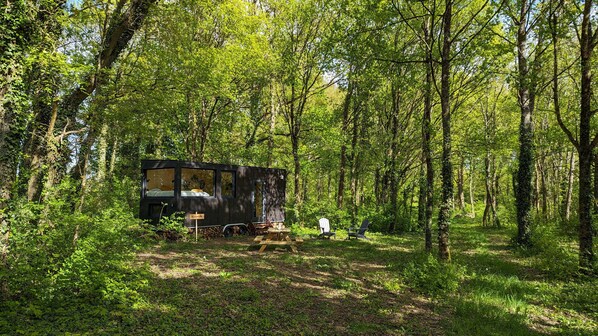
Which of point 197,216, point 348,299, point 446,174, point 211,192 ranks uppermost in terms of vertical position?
point 446,174

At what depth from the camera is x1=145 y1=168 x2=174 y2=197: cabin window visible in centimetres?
1142

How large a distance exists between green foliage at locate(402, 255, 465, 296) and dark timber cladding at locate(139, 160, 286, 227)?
7.78m

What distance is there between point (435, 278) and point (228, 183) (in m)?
8.92

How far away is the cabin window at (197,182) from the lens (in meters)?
11.5

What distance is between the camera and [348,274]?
23.0 ft

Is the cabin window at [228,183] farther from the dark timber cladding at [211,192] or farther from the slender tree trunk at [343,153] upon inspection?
the slender tree trunk at [343,153]

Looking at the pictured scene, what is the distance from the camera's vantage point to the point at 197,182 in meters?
12.1

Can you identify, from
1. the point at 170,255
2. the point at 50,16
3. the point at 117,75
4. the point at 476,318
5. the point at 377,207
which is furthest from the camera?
the point at 377,207

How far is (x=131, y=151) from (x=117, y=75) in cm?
1455

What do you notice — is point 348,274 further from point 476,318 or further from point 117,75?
point 117,75

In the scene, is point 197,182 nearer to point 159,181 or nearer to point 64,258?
point 159,181

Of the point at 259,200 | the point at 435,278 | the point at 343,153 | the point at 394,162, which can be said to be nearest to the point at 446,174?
the point at 435,278

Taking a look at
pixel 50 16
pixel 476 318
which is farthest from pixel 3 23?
pixel 476 318

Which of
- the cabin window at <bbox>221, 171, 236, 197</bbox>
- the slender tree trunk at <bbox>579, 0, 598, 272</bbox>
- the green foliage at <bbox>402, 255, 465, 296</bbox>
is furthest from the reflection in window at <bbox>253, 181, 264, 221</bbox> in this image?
the slender tree trunk at <bbox>579, 0, 598, 272</bbox>
